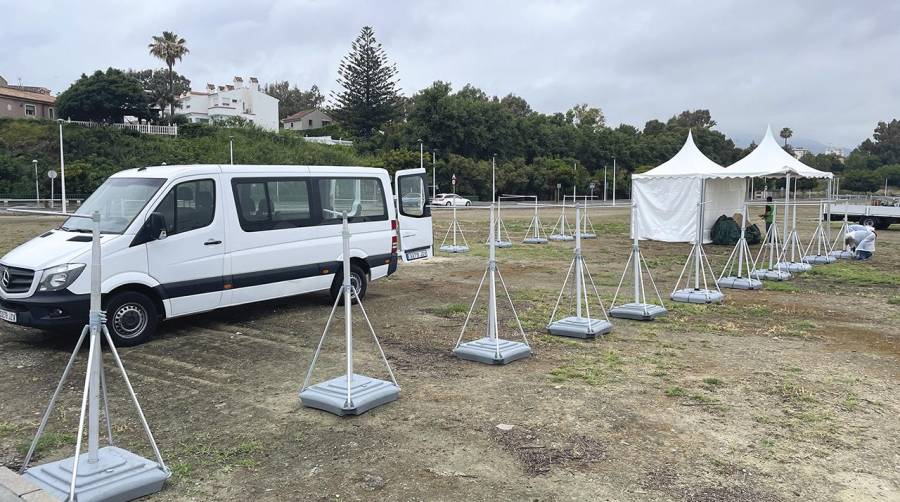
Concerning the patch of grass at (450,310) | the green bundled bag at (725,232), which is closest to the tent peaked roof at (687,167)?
the green bundled bag at (725,232)

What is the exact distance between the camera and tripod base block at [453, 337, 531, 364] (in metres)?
7.19

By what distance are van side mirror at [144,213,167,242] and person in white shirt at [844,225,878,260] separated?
18000mm

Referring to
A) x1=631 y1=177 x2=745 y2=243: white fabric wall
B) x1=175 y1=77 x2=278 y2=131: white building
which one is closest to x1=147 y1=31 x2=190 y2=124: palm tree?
x1=175 y1=77 x2=278 y2=131: white building

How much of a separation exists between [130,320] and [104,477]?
4032 mm

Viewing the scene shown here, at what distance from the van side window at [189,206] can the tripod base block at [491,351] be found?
3.71m

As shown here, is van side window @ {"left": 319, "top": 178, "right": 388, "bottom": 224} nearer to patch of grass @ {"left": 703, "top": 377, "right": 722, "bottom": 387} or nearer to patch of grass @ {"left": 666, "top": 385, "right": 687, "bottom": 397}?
patch of grass @ {"left": 666, "top": 385, "right": 687, "bottom": 397}

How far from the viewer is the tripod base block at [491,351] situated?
7.19 metres

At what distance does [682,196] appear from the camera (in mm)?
22609

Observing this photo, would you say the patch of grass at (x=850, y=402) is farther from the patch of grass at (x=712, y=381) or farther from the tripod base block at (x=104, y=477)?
the tripod base block at (x=104, y=477)

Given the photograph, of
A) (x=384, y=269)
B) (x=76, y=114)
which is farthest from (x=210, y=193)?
(x=76, y=114)

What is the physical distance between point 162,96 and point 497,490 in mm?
84892

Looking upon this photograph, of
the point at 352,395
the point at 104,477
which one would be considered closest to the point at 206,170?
the point at 352,395

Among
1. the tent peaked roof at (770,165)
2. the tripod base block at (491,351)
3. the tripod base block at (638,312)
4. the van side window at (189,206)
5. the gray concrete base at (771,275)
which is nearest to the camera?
the tripod base block at (491,351)

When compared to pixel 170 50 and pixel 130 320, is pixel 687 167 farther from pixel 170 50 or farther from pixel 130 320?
pixel 170 50
